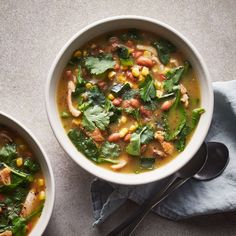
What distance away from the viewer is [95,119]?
11.5 feet

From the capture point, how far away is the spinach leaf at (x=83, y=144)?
352cm

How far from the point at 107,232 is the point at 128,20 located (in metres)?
1.62

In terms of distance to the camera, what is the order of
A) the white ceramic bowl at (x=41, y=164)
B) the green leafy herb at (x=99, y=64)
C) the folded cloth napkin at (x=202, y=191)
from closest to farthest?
the white ceramic bowl at (x=41, y=164)
the green leafy herb at (x=99, y=64)
the folded cloth napkin at (x=202, y=191)

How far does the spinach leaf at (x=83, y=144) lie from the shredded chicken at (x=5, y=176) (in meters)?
0.51

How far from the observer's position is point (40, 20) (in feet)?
12.3

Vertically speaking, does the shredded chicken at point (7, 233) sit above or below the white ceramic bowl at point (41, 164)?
below

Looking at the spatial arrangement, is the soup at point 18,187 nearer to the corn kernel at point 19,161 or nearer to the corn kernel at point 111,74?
the corn kernel at point 19,161

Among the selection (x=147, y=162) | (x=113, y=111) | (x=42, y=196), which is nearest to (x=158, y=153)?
(x=147, y=162)

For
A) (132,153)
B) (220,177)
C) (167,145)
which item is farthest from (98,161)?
(220,177)

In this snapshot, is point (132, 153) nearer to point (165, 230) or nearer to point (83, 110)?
point (83, 110)

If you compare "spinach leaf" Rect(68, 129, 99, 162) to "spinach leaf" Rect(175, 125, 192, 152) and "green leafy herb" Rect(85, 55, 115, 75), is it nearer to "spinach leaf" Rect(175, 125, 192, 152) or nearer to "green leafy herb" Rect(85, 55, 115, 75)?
"green leafy herb" Rect(85, 55, 115, 75)

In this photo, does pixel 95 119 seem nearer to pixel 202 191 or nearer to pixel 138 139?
pixel 138 139

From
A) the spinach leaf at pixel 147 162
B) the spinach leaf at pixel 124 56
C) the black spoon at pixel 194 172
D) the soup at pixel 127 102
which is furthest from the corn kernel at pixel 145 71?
the black spoon at pixel 194 172

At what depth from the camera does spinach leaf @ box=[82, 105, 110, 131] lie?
137 inches
